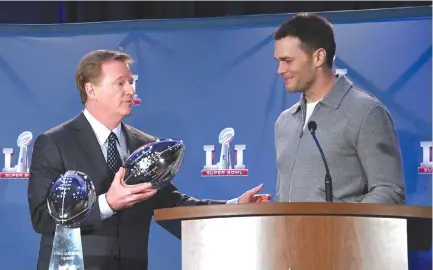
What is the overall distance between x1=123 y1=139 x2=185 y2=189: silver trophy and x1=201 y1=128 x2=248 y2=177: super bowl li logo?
44.5 inches

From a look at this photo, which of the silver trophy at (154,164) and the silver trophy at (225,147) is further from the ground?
the silver trophy at (225,147)

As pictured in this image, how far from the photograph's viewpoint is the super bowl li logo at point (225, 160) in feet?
14.3

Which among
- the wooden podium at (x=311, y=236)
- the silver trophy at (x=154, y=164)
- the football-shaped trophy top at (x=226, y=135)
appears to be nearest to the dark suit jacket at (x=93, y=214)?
the silver trophy at (x=154, y=164)

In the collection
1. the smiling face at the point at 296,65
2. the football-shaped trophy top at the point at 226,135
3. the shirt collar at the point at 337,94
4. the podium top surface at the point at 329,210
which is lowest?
the podium top surface at the point at 329,210

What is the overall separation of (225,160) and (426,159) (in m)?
1.09

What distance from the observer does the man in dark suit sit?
135 inches

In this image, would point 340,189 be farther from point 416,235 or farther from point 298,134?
point 416,235

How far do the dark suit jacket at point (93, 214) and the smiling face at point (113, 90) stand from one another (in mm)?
125

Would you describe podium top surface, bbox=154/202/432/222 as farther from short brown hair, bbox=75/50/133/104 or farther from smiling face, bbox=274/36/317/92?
short brown hair, bbox=75/50/133/104

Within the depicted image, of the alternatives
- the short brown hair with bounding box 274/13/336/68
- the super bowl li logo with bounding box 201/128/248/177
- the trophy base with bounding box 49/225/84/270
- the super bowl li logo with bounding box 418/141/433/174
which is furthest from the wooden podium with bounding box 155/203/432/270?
the super bowl li logo with bounding box 201/128/248/177

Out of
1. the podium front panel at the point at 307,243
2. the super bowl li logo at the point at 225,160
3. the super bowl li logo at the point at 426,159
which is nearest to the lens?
the podium front panel at the point at 307,243

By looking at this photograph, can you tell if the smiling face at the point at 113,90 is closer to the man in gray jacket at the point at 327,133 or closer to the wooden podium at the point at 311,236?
the man in gray jacket at the point at 327,133

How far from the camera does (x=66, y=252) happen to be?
2686 millimetres

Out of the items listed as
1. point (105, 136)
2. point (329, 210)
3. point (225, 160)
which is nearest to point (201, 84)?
point (225, 160)
